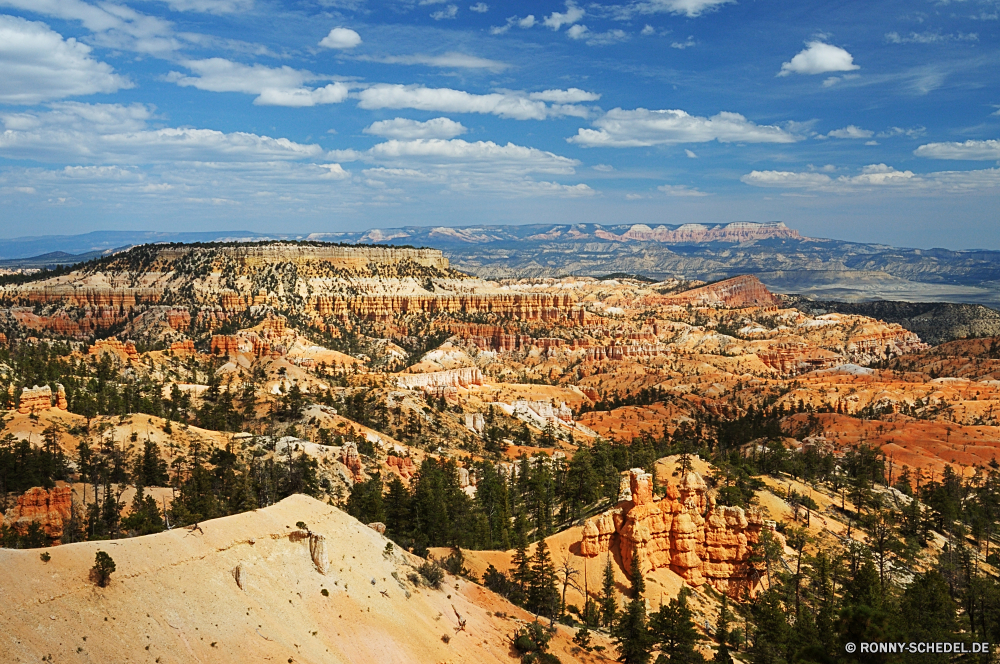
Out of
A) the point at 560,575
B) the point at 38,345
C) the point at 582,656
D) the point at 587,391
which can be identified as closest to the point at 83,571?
the point at 582,656

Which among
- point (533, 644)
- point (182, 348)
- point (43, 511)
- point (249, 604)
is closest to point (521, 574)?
point (533, 644)

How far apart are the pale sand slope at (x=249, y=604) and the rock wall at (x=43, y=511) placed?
66.4 ft

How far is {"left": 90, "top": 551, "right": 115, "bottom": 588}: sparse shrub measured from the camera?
28.1m

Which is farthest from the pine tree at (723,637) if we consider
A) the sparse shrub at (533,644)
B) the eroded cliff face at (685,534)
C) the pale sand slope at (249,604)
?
the sparse shrub at (533,644)

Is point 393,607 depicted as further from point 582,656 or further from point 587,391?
point 587,391

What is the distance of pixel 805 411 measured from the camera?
125 metres

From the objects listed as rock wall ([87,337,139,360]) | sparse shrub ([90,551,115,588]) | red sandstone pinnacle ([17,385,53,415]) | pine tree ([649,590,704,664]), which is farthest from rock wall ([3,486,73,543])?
rock wall ([87,337,139,360])

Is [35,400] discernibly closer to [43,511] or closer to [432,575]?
[43,511]

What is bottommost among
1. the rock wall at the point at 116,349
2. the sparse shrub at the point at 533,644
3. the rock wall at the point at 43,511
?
the sparse shrub at the point at 533,644

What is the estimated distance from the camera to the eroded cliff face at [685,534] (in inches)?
2003

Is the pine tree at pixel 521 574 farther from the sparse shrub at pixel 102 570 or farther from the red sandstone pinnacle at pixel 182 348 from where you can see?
the red sandstone pinnacle at pixel 182 348

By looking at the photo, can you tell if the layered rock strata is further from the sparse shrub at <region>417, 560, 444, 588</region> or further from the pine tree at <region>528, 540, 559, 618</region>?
the sparse shrub at <region>417, 560, 444, 588</region>

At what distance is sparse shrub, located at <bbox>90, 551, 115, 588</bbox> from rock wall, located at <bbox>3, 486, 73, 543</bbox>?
23.9 m

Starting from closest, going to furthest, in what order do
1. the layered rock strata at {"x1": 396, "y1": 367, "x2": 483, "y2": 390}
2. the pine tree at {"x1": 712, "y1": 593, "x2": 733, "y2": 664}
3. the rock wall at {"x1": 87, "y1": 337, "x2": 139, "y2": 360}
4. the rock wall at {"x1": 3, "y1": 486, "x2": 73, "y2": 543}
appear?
the pine tree at {"x1": 712, "y1": 593, "x2": 733, "y2": 664}
the rock wall at {"x1": 3, "y1": 486, "x2": 73, "y2": 543}
the rock wall at {"x1": 87, "y1": 337, "x2": 139, "y2": 360}
the layered rock strata at {"x1": 396, "y1": 367, "x2": 483, "y2": 390}
